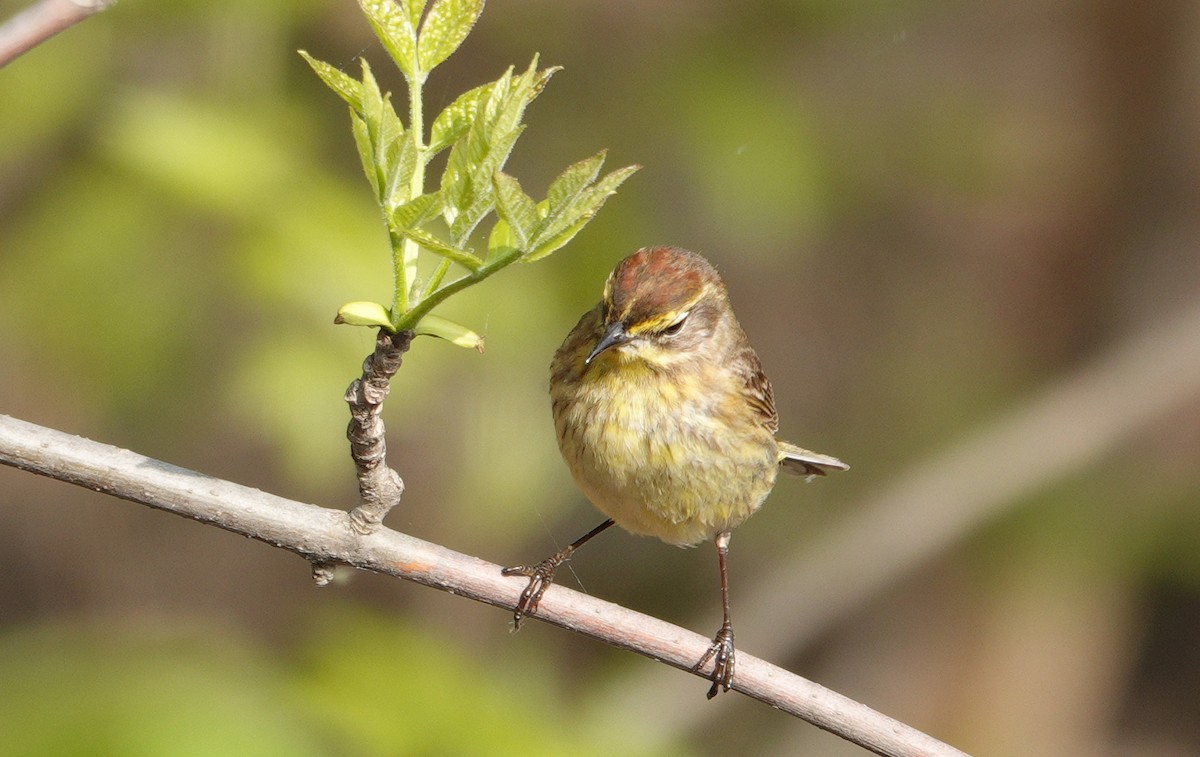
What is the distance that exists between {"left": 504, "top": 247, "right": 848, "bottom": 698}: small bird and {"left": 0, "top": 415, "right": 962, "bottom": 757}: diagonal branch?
1.54 ft

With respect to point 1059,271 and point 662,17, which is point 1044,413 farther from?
point 662,17

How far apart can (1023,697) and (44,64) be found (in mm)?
5439

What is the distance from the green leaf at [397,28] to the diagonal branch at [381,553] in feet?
2.75

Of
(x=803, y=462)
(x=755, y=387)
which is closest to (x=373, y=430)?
(x=755, y=387)

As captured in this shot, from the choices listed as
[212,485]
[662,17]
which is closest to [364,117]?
[212,485]

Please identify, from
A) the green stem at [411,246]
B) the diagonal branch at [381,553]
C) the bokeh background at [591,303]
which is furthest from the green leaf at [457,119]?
the bokeh background at [591,303]

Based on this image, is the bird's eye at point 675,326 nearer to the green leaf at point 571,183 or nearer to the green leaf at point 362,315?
the green leaf at point 362,315

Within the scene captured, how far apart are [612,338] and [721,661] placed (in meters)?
0.83

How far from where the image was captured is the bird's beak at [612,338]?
10.7 ft

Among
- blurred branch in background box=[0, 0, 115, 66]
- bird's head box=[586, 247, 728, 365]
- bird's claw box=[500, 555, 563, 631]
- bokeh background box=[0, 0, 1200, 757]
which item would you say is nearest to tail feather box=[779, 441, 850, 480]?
bird's head box=[586, 247, 728, 365]

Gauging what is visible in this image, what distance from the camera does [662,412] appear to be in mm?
3404

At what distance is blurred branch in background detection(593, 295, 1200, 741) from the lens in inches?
233

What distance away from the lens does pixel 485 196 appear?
1636 millimetres

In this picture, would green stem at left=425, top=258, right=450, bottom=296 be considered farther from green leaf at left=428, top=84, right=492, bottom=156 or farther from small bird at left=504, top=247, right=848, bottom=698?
small bird at left=504, top=247, right=848, bottom=698
